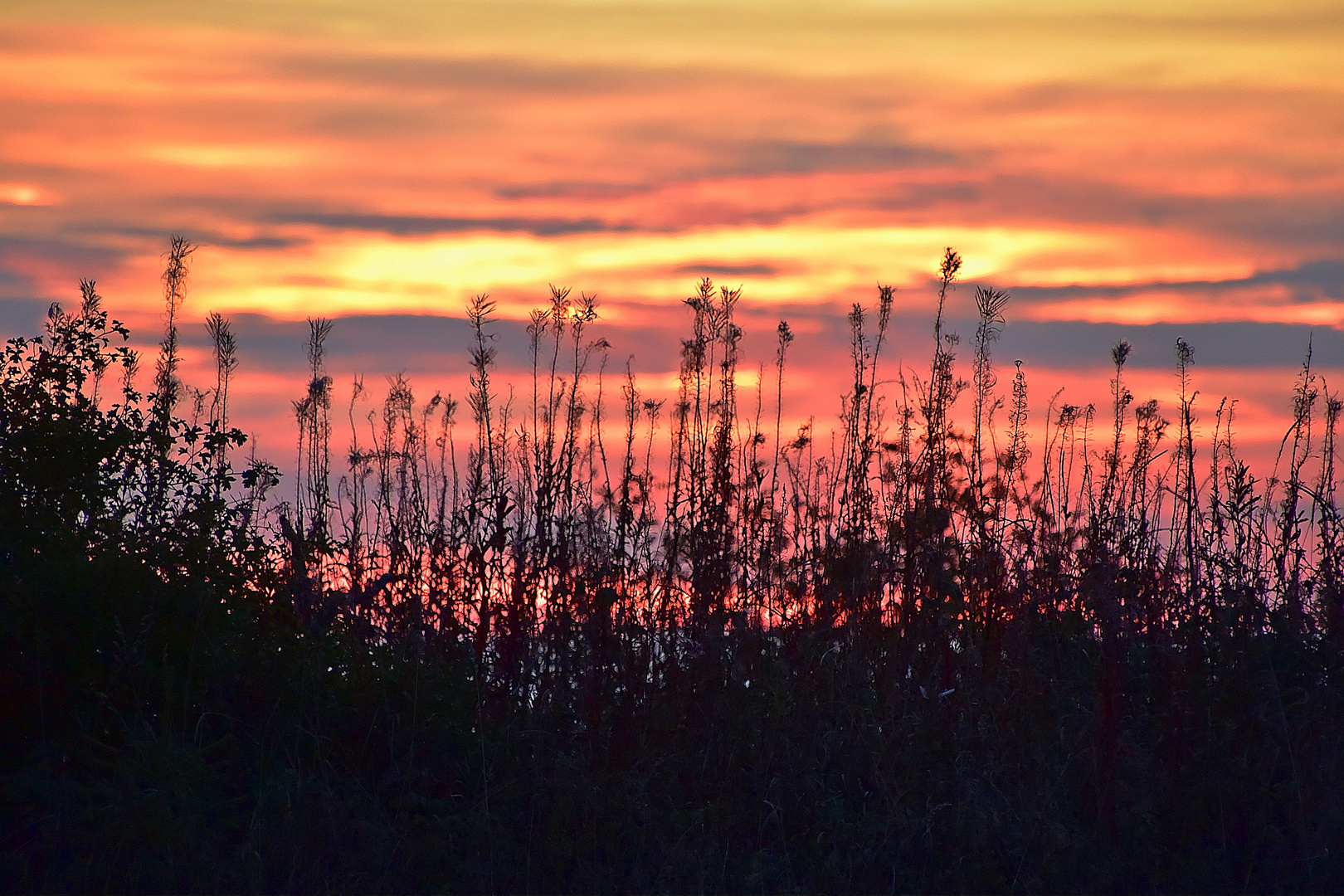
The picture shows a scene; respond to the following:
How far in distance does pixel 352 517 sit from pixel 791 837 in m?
3.27

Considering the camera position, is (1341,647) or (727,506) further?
(727,506)

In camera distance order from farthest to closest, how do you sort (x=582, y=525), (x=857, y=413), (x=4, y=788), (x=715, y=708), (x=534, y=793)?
(x=857, y=413), (x=582, y=525), (x=715, y=708), (x=534, y=793), (x=4, y=788)

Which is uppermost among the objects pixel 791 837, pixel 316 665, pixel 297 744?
pixel 316 665

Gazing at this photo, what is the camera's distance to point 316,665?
588 cm

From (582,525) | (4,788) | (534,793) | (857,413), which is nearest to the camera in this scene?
(4,788)

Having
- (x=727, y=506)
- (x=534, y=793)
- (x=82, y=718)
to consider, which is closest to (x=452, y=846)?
(x=534, y=793)

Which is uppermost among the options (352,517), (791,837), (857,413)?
(857,413)

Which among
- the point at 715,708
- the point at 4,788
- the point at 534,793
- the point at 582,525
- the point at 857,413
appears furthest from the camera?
the point at 857,413

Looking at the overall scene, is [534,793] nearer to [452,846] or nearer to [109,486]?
[452,846]

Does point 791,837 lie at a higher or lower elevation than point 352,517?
lower

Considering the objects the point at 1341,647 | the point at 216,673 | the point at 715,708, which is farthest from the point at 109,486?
the point at 1341,647

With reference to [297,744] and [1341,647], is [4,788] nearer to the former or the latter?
[297,744]

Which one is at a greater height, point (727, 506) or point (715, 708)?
point (727, 506)

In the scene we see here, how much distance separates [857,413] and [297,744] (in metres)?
4.14
